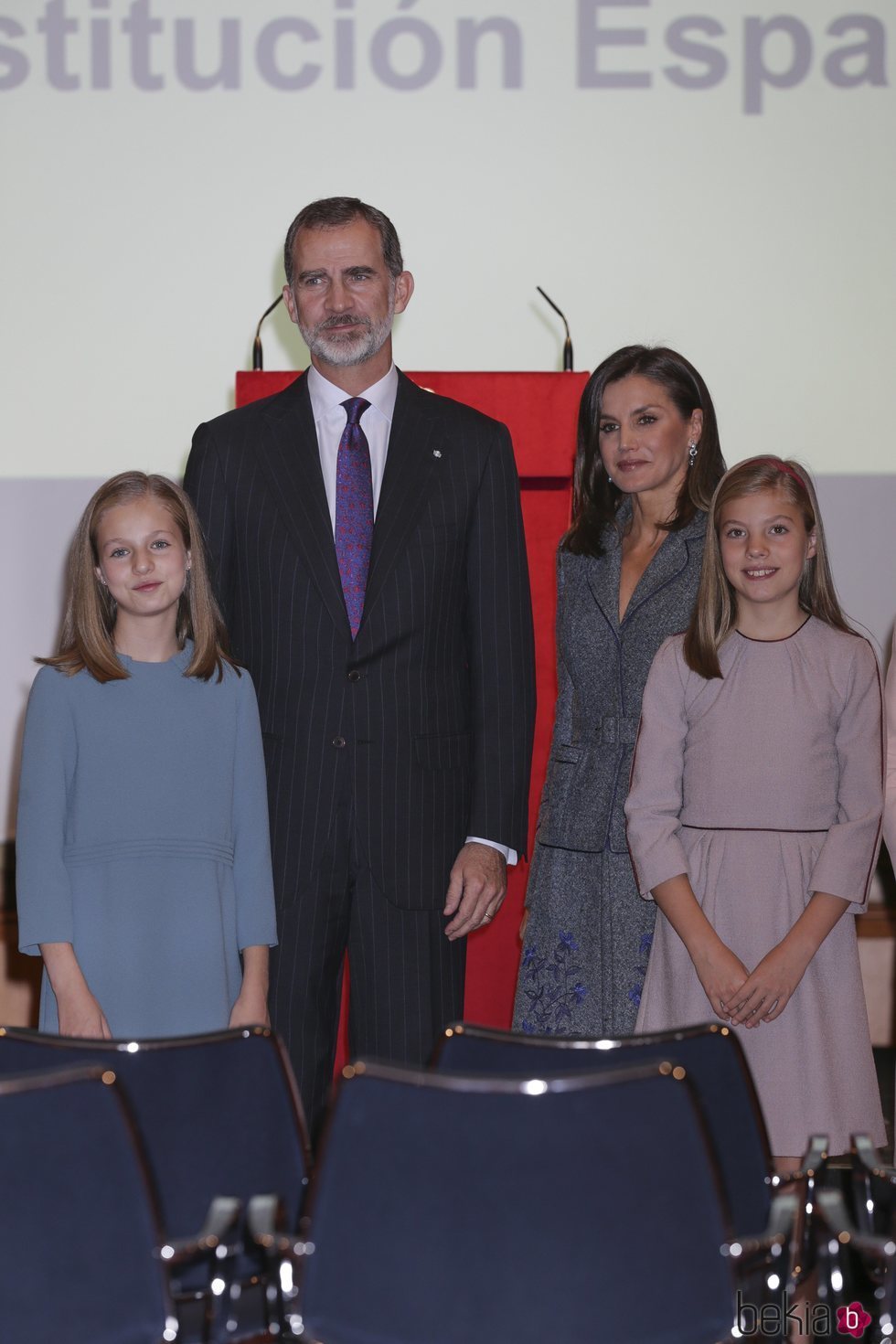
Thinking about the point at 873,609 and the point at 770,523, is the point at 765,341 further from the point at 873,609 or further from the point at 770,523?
the point at 770,523

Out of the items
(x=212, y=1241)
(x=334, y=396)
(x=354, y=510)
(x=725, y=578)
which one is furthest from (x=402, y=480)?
(x=212, y=1241)

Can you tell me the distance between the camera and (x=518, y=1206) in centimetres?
142

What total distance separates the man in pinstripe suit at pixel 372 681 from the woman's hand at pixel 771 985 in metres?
0.46

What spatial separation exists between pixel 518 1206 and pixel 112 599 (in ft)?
4.99

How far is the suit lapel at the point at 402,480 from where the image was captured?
2680mm

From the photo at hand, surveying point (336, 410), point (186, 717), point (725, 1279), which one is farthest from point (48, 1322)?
point (336, 410)

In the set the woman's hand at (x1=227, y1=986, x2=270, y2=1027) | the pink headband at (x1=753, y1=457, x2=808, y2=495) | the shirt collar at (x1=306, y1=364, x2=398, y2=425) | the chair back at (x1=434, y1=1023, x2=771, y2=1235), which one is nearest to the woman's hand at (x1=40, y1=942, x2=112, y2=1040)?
the woman's hand at (x1=227, y1=986, x2=270, y2=1027)

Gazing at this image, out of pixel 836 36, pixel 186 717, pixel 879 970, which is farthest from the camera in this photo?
pixel 879 970

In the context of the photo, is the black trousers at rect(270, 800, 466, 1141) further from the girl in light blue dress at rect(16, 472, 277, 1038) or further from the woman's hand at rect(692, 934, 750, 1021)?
the woman's hand at rect(692, 934, 750, 1021)

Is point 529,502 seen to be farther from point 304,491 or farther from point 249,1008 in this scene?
point 249,1008

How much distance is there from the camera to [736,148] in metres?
3.96

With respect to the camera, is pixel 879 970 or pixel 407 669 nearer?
pixel 407 669

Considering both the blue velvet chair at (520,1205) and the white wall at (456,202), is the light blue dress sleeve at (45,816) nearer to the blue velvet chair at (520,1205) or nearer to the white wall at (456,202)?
the blue velvet chair at (520,1205)

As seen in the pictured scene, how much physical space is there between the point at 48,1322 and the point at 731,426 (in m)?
3.08
